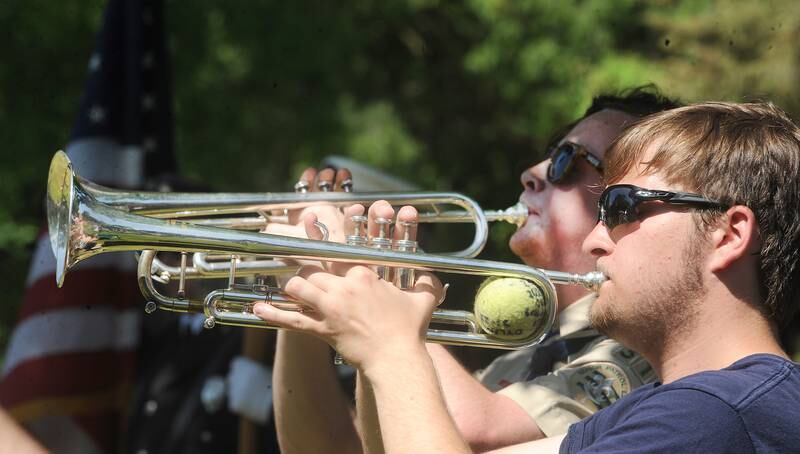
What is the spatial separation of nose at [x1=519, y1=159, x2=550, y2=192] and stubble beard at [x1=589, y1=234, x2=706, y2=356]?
0.90 meters

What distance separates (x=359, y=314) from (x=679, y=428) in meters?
0.59

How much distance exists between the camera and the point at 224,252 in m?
2.15

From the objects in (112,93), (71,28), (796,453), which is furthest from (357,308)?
(71,28)

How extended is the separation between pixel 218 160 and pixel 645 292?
505 centimetres

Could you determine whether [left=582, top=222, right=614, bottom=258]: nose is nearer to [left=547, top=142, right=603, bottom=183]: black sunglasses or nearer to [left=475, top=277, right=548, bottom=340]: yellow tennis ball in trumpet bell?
[left=475, top=277, right=548, bottom=340]: yellow tennis ball in trumpet bell

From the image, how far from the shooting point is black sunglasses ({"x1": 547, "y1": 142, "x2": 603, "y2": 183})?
2809mm

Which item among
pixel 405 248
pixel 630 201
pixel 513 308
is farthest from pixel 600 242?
pixel 405 248

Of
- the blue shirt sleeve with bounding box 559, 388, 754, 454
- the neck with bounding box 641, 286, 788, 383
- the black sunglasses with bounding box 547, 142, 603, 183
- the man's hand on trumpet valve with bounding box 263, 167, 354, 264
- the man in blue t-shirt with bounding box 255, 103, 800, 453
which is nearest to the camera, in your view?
the blue shirt sleeve with bounding box 559, 388, 754, 454

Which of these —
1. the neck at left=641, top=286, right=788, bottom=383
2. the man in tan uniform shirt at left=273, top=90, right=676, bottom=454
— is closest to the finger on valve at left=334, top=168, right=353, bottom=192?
the man in tan uniform shirt at left=273, top=90, right=676, bottom=454

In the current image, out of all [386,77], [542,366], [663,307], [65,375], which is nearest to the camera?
[663,307]

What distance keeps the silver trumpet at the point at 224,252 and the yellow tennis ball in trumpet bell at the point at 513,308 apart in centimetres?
2

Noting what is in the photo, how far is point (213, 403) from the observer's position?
4363mm

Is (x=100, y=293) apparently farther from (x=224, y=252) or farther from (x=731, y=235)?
(x=731, y=235)

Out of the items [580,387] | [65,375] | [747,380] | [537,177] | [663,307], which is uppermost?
[537,177]
